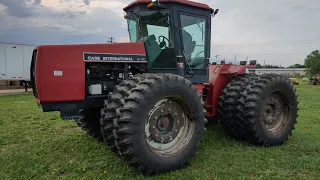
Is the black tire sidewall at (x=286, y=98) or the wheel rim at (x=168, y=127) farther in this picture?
the black tire sidewall at (x=286, y=98)

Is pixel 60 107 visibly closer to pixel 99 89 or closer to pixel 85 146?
pixel 99 89

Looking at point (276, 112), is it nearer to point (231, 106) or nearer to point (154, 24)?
point (231, 106)

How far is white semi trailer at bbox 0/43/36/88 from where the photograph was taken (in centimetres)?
2209

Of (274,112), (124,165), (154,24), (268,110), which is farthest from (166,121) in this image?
(274,112)

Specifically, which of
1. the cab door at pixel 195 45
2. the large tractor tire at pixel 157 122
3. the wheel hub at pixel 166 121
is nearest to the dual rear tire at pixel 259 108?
the cab door at pixel 195 45

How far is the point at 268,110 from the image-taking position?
20.9 ft

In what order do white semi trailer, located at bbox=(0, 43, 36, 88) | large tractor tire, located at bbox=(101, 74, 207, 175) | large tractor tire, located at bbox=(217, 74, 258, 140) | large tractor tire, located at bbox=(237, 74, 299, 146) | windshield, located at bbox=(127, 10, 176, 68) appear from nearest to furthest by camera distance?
1. large tractor tire, located at bbox=(101, 74, 207, 175)
2. windshield, located at bbox=(127, 10, 176, 68)
3. large tractor tire, located at bbox=(237, 74, 299, 146)
4. large tractor tire, located at bbox=(217, 74, 258, 140)
5. white semi trailer, located at bbox=(0, 43, 36, 88)

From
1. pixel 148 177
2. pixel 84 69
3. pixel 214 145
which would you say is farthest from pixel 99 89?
pixel 214 145

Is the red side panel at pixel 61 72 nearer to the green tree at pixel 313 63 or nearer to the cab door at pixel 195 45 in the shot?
the cab door at pixel 195 45

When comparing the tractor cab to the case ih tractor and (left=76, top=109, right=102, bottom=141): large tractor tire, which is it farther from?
(left=76, top=109, right=102, bottom=141): large tractor tire

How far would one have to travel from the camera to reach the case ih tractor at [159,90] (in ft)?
14.6

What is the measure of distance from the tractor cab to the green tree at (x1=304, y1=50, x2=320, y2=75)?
2037 inches

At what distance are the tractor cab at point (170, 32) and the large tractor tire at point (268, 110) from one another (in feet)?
3.66

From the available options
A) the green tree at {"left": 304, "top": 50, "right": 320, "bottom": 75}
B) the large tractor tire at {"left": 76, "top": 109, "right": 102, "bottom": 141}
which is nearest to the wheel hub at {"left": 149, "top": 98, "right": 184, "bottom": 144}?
the large tractor tire at {"left": 76, "top": 109, "right": 102, "bottom": 141}
